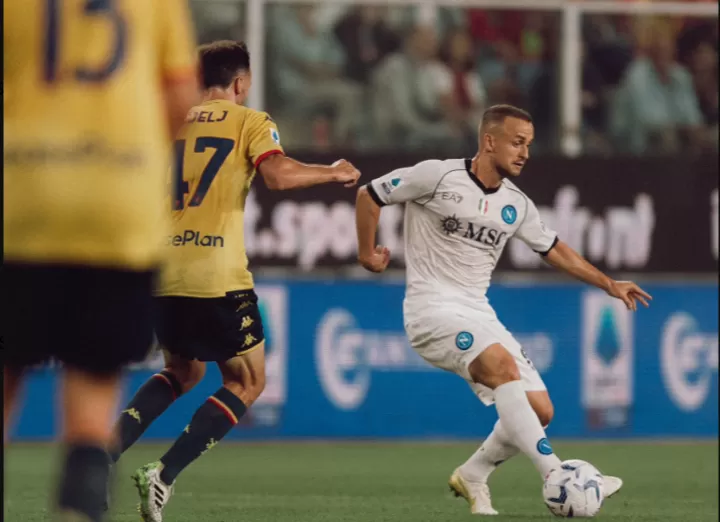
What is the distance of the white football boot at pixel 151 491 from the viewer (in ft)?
20.0

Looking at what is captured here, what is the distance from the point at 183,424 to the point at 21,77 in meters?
8.16

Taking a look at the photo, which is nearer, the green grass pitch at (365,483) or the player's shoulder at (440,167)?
the green grass pitch at (365,483)

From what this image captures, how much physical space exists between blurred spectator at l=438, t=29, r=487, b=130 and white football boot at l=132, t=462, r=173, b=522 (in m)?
6.53

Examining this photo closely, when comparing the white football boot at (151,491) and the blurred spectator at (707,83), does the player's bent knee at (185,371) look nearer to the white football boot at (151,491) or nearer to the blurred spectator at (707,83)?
the white football boot at (151,491)

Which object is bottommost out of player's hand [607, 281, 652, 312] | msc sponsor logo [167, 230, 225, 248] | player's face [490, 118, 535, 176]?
player's hand [607, 281, 652, 312]

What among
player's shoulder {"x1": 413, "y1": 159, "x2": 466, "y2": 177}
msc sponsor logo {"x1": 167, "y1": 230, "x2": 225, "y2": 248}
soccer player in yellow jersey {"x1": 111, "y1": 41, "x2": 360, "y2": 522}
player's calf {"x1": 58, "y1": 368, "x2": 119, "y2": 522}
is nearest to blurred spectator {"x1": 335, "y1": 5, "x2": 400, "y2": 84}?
player's shoulder {"x1": 413, "y1": 159, "x2": 466, "y2": 177}

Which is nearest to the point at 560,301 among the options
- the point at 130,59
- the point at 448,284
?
the point at 448,284

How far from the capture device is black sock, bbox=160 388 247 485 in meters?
6.20

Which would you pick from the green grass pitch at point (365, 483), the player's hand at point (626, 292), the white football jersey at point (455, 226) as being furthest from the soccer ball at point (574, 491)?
the white football jersey at point (455, 226)

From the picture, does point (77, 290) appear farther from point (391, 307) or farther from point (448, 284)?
point (391, 307)

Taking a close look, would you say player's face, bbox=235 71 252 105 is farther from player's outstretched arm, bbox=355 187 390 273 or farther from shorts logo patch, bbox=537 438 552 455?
shorts logo patch, bbox=537 438 552 455

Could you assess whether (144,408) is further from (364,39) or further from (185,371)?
(364,39)

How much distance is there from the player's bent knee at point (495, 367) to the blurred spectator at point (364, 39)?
17.9 feet

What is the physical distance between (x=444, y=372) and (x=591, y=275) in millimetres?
Answer: 4562
